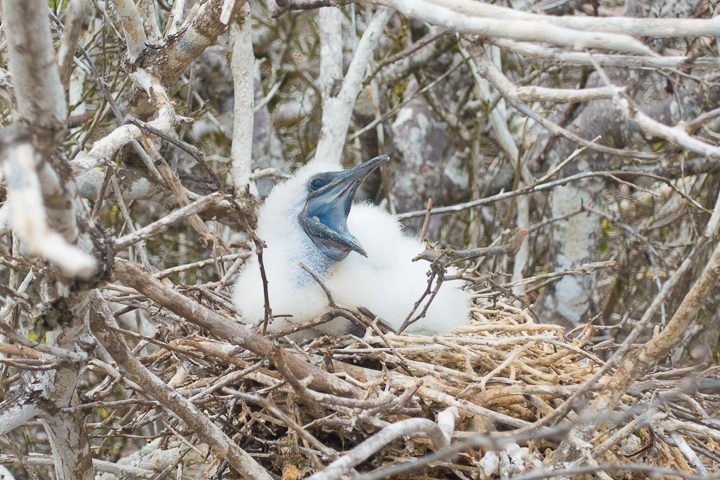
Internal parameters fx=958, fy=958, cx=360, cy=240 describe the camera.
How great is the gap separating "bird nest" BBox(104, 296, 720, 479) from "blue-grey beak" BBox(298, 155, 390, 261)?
36cm

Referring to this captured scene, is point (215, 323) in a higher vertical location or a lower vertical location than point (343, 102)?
lower

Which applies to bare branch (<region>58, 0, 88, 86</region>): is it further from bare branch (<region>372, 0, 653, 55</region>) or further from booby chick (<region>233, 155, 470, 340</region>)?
booby chick (<region>233, 155, 470, 340</region>)

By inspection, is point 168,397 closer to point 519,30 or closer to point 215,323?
point 215,323

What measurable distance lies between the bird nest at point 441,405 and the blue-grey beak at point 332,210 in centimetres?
36

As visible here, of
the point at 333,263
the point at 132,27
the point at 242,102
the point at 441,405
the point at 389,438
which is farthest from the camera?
the point at 242,102

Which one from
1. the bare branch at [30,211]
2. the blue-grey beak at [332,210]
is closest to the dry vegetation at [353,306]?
the bare branch at [30,211]

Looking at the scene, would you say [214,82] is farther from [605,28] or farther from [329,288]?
[605,28]

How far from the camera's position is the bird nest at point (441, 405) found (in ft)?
7.16

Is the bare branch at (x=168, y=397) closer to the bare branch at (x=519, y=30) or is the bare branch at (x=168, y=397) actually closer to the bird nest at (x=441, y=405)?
the bird nest at (x=441, y=405)

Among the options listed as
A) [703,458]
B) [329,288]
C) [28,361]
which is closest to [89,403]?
[28,361]

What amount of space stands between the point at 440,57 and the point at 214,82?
1.24m

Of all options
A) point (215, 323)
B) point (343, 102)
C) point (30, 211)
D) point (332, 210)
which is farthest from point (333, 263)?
point (30, 211)

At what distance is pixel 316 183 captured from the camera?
315 centimetres

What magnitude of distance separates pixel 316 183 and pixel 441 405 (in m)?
1.03
